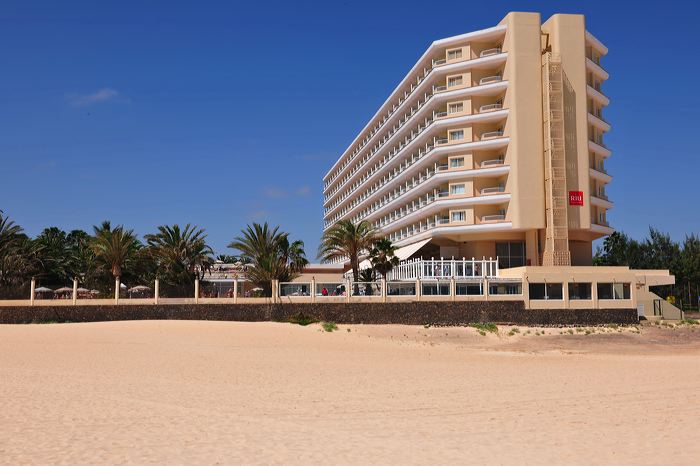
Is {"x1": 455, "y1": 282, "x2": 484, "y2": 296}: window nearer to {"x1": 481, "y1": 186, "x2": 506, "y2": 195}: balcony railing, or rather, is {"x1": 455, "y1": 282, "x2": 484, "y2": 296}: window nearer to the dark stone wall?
the dark stone wall

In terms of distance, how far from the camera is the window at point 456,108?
2349 inches

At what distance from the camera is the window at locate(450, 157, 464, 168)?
59469 mm

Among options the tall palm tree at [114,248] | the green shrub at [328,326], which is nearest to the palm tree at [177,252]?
the tall palm tree at [114,248]

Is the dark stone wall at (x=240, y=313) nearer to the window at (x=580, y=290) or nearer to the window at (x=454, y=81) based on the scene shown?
the window at (x=580, y=290)

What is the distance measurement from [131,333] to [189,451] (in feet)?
90.1

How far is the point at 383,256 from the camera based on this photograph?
52.0 metres

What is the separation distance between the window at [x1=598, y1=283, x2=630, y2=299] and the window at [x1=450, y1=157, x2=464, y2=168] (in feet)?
52.7

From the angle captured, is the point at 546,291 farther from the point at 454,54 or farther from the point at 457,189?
the point at 454,54

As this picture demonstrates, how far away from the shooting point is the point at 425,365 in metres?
27.9

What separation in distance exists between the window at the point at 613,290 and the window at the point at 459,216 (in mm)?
13277

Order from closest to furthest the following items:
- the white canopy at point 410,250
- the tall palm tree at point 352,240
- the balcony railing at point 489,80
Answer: the tall palm tree at point 352,240
the balcony railing at point 489,80
the white canopy at point 410,250

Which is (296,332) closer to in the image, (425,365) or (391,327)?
(391,327)

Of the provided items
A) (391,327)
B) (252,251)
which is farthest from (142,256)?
(391,327)

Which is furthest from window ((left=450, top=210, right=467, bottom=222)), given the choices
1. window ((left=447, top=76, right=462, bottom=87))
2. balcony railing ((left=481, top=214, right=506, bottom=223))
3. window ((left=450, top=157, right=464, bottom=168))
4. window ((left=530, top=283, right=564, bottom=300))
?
window ((left=530, top=283, right=564, bottom=300))
